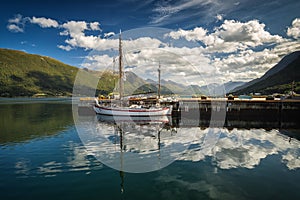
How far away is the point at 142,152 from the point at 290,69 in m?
234

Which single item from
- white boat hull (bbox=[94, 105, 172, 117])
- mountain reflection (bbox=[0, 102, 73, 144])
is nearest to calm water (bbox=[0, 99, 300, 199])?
mountain reflection (bbox=[0, 102, 73, 144])

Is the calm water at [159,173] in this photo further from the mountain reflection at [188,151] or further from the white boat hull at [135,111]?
the white boat hull at [135,111]

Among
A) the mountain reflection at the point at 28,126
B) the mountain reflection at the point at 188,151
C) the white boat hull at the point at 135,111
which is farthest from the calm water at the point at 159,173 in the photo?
the white boat hull at the point at 135,111

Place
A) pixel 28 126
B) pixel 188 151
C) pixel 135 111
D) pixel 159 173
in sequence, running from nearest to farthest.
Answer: pixel 159 173 < pixel 188 151 < pixel 28 126 < pixel 135 111

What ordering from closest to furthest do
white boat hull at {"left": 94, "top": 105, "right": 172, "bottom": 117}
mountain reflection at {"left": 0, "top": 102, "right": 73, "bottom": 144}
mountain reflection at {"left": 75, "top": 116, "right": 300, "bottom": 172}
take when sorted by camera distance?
mountain reflection at {"left": 75, "top": 116, "right": 300, "bottom": 172} < mountain reflection at {"left": 0, "top": 102, "right": 73, "bottom": 144} < white boat hull at {"left": 94, "top": 105, "right": 172, "bottom": 117}

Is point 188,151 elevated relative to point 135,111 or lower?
lower

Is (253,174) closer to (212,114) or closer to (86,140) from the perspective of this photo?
(86,140)

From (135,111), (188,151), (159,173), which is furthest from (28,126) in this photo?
(159,173)

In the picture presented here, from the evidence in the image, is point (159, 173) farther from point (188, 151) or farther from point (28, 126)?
point (28, 126)

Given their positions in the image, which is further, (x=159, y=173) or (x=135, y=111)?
(x=135, y=111)

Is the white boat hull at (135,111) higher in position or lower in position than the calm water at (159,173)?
higher

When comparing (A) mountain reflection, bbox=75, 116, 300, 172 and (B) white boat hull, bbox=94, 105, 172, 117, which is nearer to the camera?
(A) mountain reflection, bbox=75, 116, 300, 172

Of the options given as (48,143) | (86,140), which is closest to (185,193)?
(86,140)

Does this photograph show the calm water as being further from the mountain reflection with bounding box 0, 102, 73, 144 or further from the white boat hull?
the white boat hull
